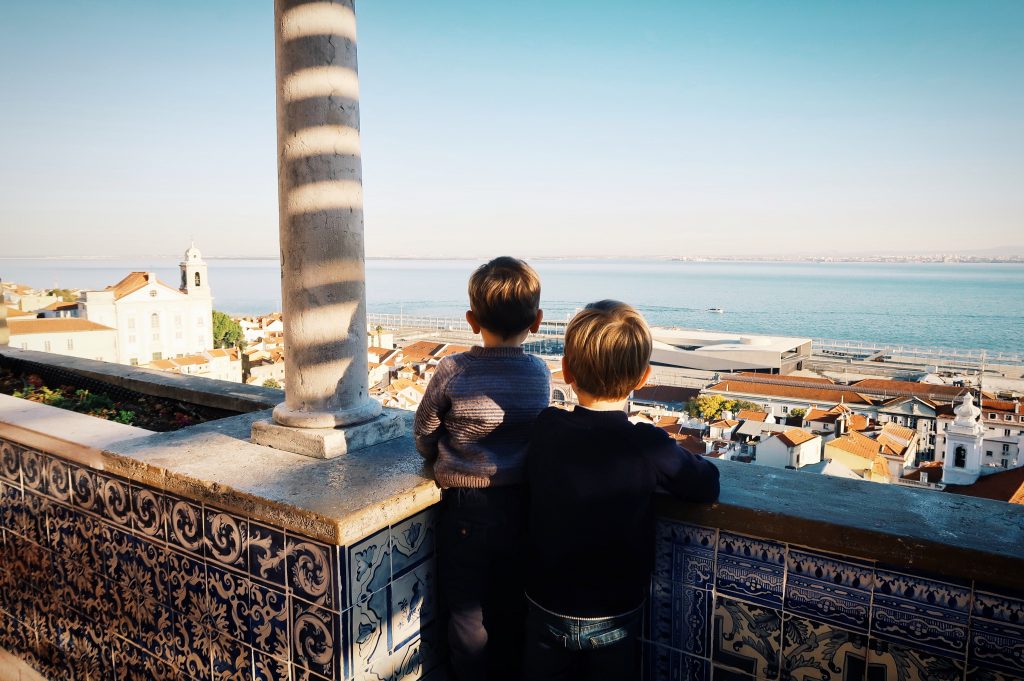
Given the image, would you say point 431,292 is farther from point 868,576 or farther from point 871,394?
point 868,576

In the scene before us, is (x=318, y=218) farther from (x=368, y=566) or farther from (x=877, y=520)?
(x=877, y=520)

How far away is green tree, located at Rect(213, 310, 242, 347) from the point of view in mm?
46531

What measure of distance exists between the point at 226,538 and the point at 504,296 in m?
0.94

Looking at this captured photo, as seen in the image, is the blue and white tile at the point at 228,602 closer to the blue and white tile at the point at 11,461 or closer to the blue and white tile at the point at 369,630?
the blue and white tile at the point at 369,630

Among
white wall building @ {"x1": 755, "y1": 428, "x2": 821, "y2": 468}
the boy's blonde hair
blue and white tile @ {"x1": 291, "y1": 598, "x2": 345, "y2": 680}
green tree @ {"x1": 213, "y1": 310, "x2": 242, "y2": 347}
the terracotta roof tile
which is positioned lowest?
green tree @ {"x1": 213, "y1": 310, "x2": 242, "y2": 347}

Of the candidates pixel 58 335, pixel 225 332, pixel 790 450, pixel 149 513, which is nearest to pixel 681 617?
pixel 149 513

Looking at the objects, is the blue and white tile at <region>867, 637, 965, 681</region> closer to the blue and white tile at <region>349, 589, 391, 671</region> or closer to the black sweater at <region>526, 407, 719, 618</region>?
the black sweater at <region>526, 407, 719, 618</region>

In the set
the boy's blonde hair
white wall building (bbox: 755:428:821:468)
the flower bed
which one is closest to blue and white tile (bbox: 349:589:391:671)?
the boy's blonde hair

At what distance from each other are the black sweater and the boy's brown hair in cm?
28

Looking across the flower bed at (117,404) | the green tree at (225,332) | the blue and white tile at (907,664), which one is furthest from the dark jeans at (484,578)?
the green tree at (225,332)

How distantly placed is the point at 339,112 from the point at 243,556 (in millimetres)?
1274

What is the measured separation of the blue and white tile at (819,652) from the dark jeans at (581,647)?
319mm

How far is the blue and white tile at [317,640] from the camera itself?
4.65ft

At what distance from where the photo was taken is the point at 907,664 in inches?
48.1
